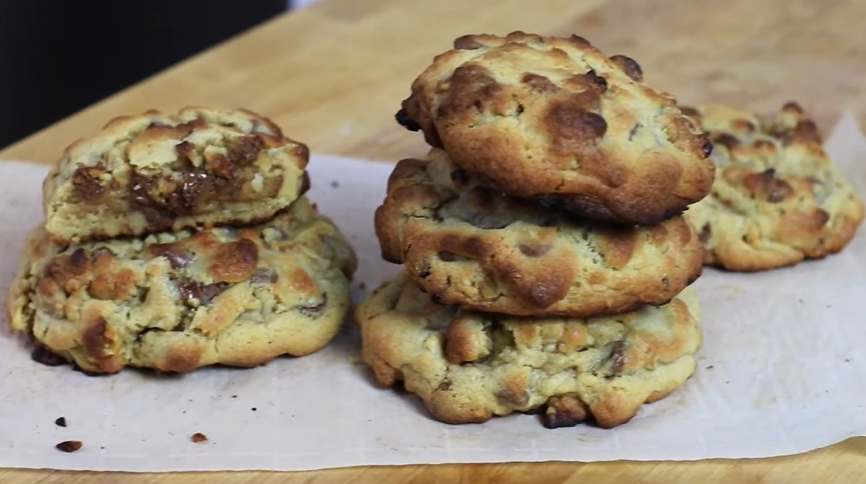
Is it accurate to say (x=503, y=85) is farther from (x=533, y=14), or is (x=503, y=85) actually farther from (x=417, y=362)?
(x=533, y=14)

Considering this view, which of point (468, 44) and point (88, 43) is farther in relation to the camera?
point (88, 43)

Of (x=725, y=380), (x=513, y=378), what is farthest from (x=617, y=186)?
(x=725, y=380)

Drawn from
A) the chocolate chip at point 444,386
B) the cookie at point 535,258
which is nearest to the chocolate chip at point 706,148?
the cookie at point 535,258

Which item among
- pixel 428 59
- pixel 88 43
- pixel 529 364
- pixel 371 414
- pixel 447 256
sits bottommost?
pixel 88 43

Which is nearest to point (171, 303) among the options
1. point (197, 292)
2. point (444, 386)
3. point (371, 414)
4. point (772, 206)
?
point (197, 292)

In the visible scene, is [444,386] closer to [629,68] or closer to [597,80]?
→ [597,80]

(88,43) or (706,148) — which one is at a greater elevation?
(706,148)
